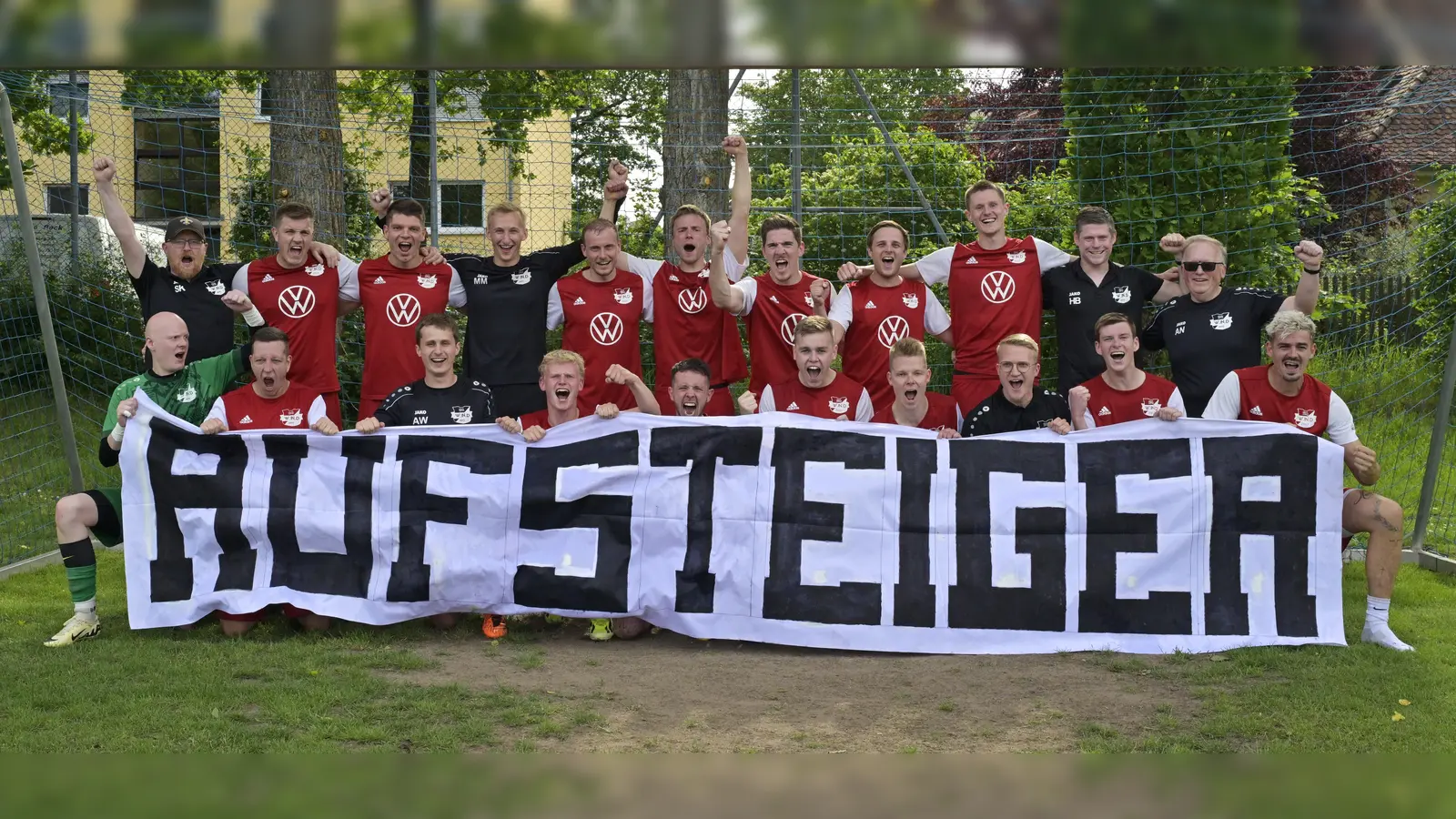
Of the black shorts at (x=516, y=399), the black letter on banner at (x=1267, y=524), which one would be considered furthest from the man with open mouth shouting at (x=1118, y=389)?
the black shorts at (x=516, y=399)

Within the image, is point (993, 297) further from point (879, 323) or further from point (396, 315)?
point (396, 315)

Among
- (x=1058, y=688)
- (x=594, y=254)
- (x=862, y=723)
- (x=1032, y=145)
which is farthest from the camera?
(x=1032, y=145)

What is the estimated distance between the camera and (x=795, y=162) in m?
10.0

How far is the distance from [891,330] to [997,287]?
0.62m

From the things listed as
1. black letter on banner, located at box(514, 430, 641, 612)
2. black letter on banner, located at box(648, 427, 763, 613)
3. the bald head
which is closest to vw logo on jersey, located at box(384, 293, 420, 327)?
the bald head

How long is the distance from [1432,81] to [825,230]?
4.42m

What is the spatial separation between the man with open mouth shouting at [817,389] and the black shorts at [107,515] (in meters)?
3.17

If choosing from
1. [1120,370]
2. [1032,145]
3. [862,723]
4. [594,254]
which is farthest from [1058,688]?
[1032,145]

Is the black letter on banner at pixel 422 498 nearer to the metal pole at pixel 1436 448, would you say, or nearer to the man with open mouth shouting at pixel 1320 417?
the man with open mouth shouting at pixel 1320 417

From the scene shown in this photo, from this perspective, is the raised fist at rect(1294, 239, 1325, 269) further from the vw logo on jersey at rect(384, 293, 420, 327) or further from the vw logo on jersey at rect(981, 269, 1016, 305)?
the vw logo on jersey at rect(384, 293, 420, 327)

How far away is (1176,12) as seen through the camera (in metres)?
0.88

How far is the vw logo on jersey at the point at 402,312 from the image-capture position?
7074 millimetres

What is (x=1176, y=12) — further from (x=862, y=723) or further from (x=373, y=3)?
(x=862, y=723)

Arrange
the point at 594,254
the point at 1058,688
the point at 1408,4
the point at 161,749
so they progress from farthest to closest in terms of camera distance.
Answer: the point at 594,254 < the point at 1058,688 < the point at 161,749 < the point at 1408,4
